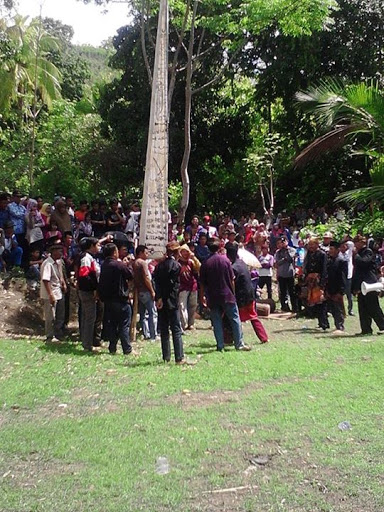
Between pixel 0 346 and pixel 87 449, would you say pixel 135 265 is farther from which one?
pixel 87 449

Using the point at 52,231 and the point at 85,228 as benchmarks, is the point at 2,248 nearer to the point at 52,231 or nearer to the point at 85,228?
the point at 52,231

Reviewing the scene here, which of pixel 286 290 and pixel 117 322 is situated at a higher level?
pixel 286 290

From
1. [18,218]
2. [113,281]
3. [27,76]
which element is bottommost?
[113,281]

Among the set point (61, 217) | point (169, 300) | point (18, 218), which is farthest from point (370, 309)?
point (18, 218)

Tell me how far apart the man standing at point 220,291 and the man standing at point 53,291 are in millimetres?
2235

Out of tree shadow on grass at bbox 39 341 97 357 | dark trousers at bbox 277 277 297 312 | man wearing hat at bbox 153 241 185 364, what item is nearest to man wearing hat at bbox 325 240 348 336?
dark trousers at bbox 277 277 297 312

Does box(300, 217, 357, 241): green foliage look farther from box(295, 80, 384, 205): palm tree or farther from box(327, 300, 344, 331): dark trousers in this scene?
box(327, 300, 344, 331): dark trousers

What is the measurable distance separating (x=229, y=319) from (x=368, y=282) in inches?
103

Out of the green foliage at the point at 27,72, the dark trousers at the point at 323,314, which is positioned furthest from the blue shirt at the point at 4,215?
the green foliage at the point at 27,72

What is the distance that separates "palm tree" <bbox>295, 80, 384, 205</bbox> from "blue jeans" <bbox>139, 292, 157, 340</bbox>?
4128 millimetres

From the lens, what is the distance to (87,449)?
559cm

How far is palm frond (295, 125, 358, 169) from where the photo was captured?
48.6 ft

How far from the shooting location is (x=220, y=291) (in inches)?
A: 374

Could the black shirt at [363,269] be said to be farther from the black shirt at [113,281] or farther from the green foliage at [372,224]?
the black shirt at [113,281]
